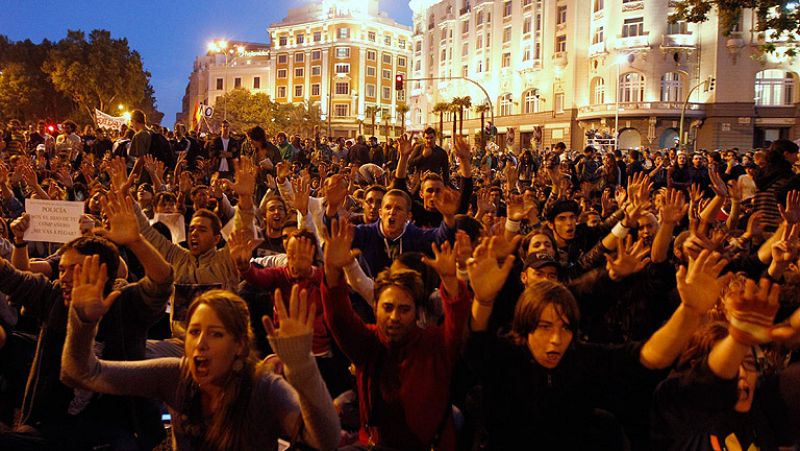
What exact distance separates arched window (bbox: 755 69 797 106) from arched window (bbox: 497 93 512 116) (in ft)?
74.5

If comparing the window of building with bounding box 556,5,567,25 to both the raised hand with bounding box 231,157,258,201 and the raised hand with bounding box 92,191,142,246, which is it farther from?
the raised hand with bounding box 92,191,142,246

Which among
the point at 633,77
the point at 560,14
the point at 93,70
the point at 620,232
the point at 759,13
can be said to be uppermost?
the point at 560,14

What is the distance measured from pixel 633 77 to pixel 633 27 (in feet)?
13.4

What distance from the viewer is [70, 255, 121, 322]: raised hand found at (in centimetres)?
311

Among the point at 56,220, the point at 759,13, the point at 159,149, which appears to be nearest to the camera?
the point at 56,220

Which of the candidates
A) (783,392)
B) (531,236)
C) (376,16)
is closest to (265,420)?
(783,392)

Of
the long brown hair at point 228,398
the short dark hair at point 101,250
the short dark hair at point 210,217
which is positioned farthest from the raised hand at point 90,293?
the short dark hair at point 210,217

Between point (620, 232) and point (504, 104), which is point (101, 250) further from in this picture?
point (504, 104)

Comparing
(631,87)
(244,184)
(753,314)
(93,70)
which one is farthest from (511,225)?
(631,87)

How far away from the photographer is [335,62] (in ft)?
333

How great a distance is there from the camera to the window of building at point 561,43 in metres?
60.1

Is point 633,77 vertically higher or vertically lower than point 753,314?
higher

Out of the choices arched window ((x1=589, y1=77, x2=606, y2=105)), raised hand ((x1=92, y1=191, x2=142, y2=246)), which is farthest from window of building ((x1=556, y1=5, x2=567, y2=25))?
raised hand ((x1=92, y1=191, x2=142, y2=246))

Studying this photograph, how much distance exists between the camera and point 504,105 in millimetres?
Answer: 68500
